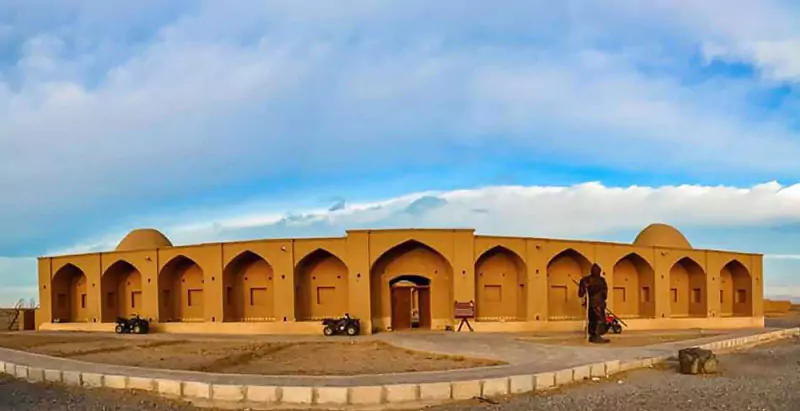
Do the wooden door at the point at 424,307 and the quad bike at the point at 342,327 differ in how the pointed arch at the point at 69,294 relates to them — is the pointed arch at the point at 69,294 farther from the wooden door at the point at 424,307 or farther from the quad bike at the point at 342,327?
the wooden door at the point at 424,307

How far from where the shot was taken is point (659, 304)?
33000mm

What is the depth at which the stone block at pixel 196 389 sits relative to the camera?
12.9 metres

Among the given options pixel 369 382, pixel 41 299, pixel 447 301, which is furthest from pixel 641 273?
pixel 41 299

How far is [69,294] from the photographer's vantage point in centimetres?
3644

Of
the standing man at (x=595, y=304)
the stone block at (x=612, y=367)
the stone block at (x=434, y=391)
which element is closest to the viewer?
the stone block at (x=434, y=391)

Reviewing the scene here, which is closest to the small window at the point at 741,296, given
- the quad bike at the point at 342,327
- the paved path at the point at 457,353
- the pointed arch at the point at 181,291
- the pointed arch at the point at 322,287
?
the paved path at the point at 457,353

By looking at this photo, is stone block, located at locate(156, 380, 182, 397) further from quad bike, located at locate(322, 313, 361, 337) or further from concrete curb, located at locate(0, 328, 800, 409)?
quad bike, located at locate(322, 313, 361, 337)

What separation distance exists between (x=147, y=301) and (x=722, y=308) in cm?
2808

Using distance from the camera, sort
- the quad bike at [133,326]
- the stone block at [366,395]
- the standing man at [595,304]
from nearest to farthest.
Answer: the stone block at [366,395] < the standing man at [595,304] < the quad bike at [133,326]

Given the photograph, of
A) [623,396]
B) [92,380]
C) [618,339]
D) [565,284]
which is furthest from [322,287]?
[623,396]

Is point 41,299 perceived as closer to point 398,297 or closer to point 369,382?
point 398,297

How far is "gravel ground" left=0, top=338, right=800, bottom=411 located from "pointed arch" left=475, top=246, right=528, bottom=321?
45.1 feet

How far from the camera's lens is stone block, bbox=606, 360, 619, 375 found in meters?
15.7

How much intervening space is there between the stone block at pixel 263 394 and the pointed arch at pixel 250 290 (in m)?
18.8
